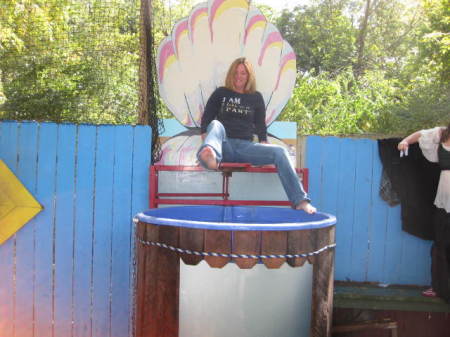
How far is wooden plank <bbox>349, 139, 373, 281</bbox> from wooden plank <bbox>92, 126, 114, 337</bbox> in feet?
6.93

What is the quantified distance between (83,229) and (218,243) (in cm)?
169

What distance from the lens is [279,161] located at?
3.12m

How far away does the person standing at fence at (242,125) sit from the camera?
309cm

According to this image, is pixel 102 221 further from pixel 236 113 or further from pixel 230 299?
pixel 230 299

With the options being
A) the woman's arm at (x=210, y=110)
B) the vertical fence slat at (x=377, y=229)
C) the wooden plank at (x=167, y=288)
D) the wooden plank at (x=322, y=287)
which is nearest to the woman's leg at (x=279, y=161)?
the woman's arm at (x=210, y=110)

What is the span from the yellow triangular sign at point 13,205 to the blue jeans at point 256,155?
1526mm

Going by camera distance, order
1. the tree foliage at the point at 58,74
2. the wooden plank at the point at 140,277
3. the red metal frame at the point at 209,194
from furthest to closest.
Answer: the tree foliage at the point at 58,74, the red metal frame at the point at 209,194, the wooden plank at the point at 140,277

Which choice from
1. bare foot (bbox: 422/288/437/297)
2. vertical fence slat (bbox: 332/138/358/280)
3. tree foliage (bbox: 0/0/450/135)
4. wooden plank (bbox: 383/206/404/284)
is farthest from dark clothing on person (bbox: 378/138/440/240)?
tree foliage (bbox: 0/0/450/135)

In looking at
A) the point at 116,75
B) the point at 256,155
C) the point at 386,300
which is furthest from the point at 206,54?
the point at 116,75

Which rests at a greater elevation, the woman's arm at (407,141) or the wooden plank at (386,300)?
the woman's arm at (407,141)

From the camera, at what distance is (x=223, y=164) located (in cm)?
327

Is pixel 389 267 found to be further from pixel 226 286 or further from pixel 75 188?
pixel 75 188

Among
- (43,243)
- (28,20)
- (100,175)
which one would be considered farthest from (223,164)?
(28,20)

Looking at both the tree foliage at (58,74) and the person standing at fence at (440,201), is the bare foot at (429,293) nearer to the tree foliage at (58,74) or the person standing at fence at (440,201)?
the person standing at fence at (440,201)
